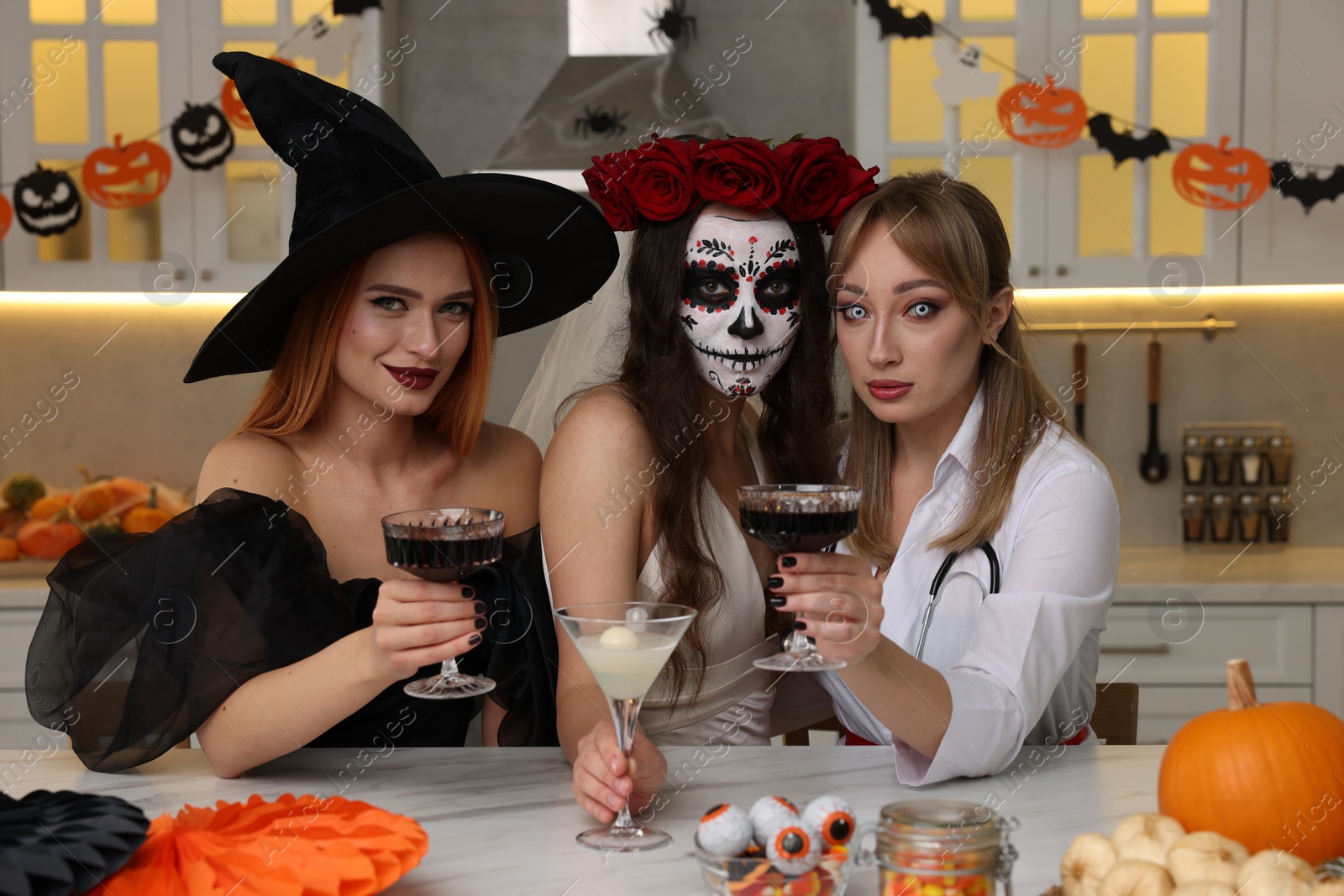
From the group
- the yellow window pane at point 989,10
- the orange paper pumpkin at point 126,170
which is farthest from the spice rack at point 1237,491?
the orange paper pumpkin at point 126,170

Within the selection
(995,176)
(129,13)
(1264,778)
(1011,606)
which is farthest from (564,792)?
(129,13)

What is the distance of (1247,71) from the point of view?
383cm

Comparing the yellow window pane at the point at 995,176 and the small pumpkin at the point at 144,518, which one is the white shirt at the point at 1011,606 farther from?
the small pumpkin at the point at 144,518

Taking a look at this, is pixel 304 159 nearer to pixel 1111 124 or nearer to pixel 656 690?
pixel 656 690

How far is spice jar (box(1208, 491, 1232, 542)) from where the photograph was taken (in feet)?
13.9

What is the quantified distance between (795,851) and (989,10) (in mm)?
3528

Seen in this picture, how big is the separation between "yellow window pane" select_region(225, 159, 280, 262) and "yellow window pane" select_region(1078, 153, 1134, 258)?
2.84 m

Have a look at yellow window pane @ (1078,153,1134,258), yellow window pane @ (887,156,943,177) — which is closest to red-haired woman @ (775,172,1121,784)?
yellow window pane @ (887,156,943,177)

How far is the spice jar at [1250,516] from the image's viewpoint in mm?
4230

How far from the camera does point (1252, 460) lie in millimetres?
4250

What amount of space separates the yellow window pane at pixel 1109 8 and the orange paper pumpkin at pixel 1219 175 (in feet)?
1.67

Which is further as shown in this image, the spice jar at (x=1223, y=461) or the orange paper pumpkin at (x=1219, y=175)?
the spice jar at (x=1223, y=461)

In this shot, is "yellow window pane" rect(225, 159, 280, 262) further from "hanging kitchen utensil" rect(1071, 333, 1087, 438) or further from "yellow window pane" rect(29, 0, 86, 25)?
"hanging kitchen utensil" rect(1071, 333, 1087, 438)

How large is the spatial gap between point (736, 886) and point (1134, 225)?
3372 millimetres
